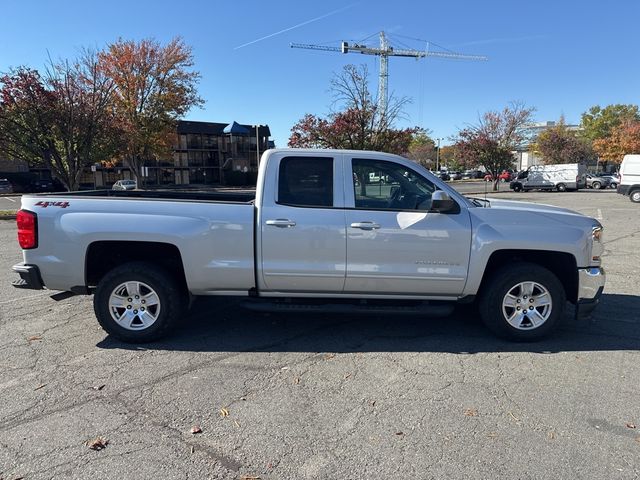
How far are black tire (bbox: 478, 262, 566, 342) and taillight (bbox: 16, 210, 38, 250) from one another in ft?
15.0

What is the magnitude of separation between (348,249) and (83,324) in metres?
3.21

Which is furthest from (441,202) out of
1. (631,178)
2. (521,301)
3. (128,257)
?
(631,178)

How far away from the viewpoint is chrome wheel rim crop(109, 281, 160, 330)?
4.50 metres

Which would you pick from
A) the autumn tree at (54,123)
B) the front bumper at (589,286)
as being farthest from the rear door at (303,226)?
the autumn tree at (54,123)

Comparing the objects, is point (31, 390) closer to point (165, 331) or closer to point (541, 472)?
point (165, 331)

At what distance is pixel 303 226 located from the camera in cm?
437

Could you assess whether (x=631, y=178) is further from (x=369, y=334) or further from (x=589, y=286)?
(x=369, y=334)

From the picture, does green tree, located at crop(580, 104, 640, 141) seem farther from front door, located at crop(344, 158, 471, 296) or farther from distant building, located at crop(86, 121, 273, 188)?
front door, located at crop(344, 158, 471, 296)

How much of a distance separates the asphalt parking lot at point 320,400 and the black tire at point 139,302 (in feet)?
0.56

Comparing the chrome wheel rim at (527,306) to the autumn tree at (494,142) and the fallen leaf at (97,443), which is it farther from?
the autumn tree at (494,142)

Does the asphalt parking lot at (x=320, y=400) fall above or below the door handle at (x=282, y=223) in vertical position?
below

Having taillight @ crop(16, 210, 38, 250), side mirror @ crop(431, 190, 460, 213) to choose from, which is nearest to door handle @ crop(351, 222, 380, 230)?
side mirror @ crop(431, 190, 460, 213)

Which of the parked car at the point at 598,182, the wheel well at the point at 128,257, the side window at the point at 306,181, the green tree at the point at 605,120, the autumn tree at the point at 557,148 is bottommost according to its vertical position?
the wheel well at the point at 128,257

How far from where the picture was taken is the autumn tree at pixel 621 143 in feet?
172
